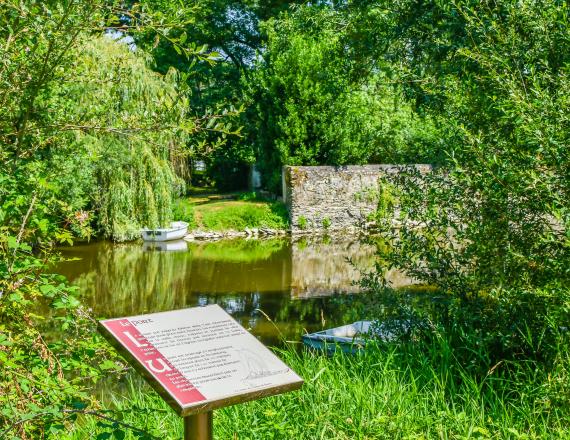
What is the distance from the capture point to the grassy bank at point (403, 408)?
373 cm

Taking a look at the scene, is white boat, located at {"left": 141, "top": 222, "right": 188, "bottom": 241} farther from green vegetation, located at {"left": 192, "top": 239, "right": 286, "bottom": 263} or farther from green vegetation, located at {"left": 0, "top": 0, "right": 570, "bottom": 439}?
green vegetation, located at {"left": 0, "top": 0, "right": 570, "bottom": 439}

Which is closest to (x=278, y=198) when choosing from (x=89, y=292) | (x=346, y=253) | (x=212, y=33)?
(x=346, y=253)

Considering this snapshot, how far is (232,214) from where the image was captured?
23.4 m

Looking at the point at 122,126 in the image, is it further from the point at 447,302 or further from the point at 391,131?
the point at 391,131

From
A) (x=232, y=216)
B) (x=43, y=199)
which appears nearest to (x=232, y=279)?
(x=232, y=216)

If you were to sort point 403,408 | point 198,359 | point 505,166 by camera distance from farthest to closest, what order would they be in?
point 505,166 < point 403,408 < point 198,359

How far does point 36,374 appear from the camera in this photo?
331 centimetres

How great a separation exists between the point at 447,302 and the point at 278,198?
20263 millimetres

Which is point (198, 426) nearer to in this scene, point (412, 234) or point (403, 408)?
point (403, 408)

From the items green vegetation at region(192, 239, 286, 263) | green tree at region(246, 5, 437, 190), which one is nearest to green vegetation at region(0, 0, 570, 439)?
green vegetation at region(192, 239, 286, 263)

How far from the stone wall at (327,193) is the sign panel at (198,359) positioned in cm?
2091

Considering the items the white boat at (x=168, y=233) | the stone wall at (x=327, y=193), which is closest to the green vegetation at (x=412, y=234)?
the white boat at (x=168, y=233)

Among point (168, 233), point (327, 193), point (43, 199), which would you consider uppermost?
point (43, 199)

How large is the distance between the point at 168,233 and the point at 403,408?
56.0 ft
